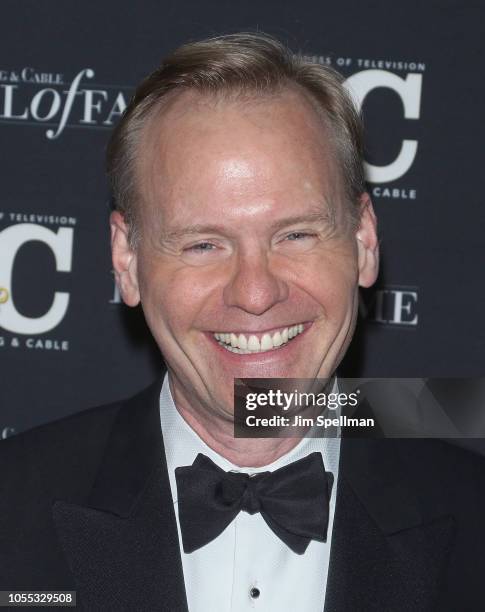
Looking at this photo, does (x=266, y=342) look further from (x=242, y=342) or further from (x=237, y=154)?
(x=237, y=154)

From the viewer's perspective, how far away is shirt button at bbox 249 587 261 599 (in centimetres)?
214

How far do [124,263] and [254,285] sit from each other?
0.41 m

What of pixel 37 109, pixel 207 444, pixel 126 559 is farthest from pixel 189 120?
pixel 37 109

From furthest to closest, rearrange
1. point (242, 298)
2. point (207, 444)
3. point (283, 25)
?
1. point (283, 25)
2. point (207, 444)
3. point (242, 298)

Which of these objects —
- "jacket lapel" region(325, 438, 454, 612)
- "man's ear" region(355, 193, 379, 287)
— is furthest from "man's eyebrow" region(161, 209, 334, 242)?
"jacket lapel" region(325, 438, 454, 612)

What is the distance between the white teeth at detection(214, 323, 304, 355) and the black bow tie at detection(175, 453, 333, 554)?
240mm

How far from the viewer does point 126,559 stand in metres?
2.12

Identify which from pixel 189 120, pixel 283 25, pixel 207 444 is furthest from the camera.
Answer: pixel 283 25

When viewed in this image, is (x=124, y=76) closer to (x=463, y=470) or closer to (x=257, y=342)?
(x=257, y=342)

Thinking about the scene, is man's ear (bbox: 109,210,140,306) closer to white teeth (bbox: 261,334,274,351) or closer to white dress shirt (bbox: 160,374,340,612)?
white teeth (bbox: 261,334,274,351)

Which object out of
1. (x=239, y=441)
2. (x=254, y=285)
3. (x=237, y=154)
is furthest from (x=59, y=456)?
(x=237, y=154)

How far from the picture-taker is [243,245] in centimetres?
206

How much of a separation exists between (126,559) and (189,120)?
90 cm

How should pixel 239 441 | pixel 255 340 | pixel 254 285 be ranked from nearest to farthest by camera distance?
pixel 254 285, pixel 255 340, pixel 239 441
